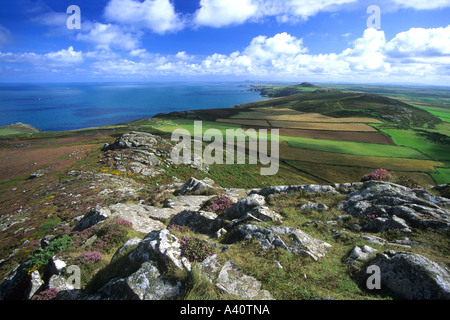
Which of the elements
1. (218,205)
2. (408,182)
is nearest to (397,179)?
(408,182)

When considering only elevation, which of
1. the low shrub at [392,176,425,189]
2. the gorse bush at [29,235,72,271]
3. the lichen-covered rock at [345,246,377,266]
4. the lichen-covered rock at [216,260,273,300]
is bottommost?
the gorse bush at [29,235,72,271]

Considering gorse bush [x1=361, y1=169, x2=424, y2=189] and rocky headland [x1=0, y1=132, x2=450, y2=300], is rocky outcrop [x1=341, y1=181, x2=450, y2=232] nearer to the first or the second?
rocky headland [x1=0, y1=132, x2=450, y2=300]

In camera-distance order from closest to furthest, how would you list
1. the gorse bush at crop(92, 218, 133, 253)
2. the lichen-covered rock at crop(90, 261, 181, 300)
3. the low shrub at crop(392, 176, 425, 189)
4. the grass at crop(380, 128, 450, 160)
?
the lichen-covered rock at crop(90, 261, 181, 300), the gorse bush at crop(92, 218, 133, 253), the low shrub at crop(392, 176, 425, 189), the grass at crop(380, 128, 450, 160)

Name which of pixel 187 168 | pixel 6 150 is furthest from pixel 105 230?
pixel 6 150

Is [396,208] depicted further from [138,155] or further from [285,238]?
[138,155]

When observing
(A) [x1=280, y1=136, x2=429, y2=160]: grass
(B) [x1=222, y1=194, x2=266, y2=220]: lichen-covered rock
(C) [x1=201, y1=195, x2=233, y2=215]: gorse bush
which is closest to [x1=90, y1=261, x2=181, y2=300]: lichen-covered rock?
(B) [x1=222, y1=194, x2=266, y2=220]: lichen-covered rock

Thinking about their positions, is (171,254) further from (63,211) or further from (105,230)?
Result: (63,211)

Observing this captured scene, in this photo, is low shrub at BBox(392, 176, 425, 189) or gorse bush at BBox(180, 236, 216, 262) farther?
low shrub at BBox(392, 176, 425, 189)
